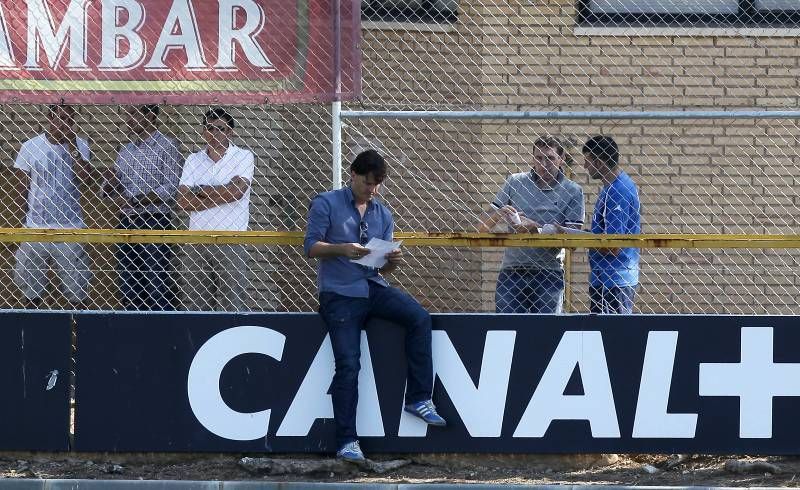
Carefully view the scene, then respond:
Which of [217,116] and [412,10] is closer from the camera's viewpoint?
[217,116]

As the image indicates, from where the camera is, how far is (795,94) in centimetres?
1199

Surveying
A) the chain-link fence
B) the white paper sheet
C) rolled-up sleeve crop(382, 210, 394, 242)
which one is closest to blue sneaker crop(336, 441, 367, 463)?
the white paper sheet

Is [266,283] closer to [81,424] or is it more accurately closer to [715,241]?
[81,424]

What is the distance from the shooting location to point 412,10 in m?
11.4

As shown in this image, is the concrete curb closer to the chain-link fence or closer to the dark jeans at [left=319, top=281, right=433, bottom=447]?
the dark jeans at [left=319, top=281, right=433, bottom=447]

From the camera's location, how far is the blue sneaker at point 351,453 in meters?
8.48

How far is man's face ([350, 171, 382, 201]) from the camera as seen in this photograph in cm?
846

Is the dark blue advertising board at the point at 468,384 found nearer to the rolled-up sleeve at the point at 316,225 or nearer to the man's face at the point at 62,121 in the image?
the rolled-up sleeve at the point at 316,225

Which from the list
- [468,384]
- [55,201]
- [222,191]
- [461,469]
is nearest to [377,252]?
[468,384]

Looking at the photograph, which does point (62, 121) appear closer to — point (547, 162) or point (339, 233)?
point (339, 233)

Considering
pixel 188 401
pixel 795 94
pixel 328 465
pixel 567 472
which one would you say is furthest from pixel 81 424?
pixel 795 94

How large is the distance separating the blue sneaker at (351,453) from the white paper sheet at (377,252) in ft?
3.50

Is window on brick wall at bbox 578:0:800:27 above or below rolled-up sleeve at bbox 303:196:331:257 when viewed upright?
above

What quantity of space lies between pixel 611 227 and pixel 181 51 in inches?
114
